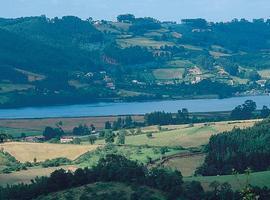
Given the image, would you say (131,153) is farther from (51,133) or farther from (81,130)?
(81,130)

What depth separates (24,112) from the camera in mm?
151500

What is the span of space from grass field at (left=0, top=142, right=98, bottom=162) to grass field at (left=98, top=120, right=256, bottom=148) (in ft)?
22.5

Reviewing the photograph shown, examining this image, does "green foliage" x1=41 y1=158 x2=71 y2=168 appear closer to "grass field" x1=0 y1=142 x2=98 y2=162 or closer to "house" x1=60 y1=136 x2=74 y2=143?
"grass field" x1=0 y1=142 x2=98 y2=162

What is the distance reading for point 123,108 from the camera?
15300 cm

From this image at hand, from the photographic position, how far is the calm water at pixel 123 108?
5669 inches

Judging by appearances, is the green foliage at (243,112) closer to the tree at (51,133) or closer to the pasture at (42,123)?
the pasture at (42,123)

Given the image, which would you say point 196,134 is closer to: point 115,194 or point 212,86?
point 115,194

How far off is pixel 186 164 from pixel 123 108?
75880 millimetres

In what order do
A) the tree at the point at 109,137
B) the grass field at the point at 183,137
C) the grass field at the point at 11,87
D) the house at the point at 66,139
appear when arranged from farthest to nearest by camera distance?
1. the grass field at the point at 11,87
2. the house at the point at 66,139
3. the tree at the point at 109,137
4. the grass field at the point at 183,137

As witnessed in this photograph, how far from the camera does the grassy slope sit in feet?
173

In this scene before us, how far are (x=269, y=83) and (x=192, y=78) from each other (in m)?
19.1

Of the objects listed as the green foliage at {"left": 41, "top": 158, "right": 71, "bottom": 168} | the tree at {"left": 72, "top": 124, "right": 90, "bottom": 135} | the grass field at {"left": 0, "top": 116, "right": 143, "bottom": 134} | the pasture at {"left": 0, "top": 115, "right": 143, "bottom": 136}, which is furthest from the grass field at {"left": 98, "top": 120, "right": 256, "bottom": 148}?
the grass field at {"left": 0, "top": 116, "right": 143, "bottom": 134}

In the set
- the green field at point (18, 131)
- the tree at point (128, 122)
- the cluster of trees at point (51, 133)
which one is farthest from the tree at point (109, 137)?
the green field at point (18, 131)

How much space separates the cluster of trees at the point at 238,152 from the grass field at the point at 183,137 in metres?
6.13
